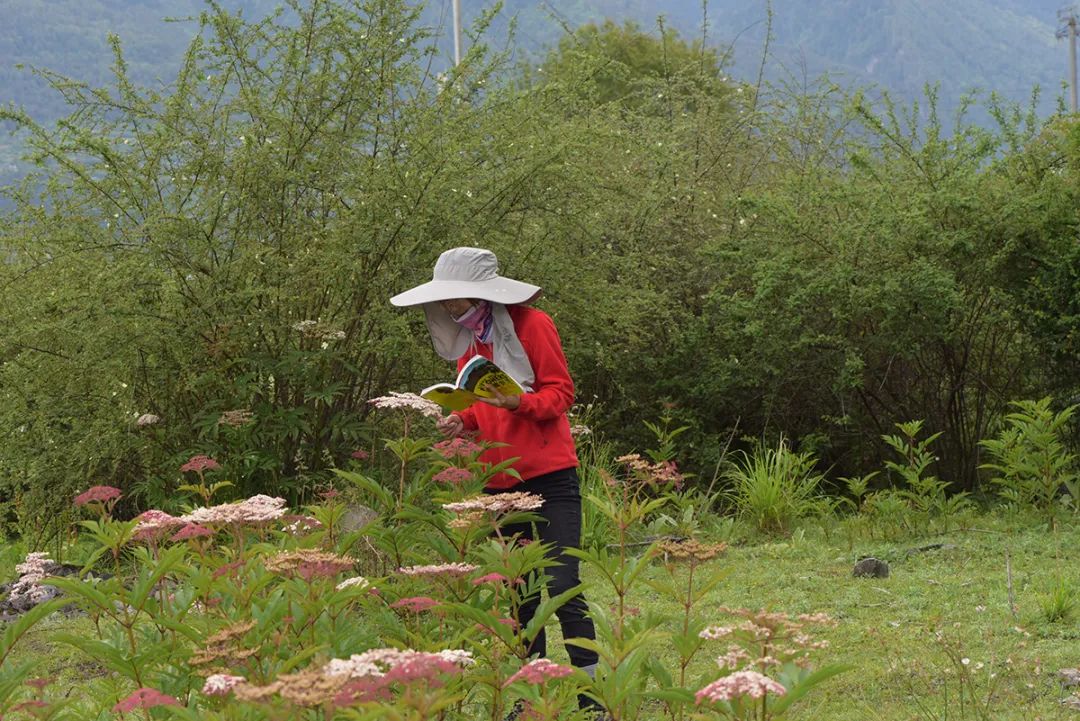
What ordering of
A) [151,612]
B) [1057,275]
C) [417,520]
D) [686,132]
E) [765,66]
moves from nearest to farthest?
[151,612] → [417,520] → [1057,275] → [686,132] → [765,66]

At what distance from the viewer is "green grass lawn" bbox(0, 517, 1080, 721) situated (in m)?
4.80

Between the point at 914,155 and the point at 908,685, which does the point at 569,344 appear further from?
the point at 908,685

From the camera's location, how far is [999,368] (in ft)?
35.4

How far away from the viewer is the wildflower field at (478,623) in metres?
2.65

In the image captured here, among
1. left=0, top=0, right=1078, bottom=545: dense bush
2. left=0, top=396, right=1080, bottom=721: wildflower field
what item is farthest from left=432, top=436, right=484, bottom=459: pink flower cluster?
left=0, top=0, right=1078, bottom=545: dense bush

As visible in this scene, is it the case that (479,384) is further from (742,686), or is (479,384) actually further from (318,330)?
(318,330)

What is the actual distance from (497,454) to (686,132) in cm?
996

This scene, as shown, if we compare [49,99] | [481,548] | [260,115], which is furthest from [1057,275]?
[49,99]

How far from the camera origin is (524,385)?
4570 millimetres

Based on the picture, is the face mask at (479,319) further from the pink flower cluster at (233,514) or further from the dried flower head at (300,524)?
the pink flower cluster at (233,514)

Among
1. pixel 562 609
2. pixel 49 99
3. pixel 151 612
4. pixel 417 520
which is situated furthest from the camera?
pixel 49 99

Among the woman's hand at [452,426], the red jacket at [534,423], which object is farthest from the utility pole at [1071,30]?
the woman's hand at [452,426]

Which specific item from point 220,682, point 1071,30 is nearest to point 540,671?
point 220,682

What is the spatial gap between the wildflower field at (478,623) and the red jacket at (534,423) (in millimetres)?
239
